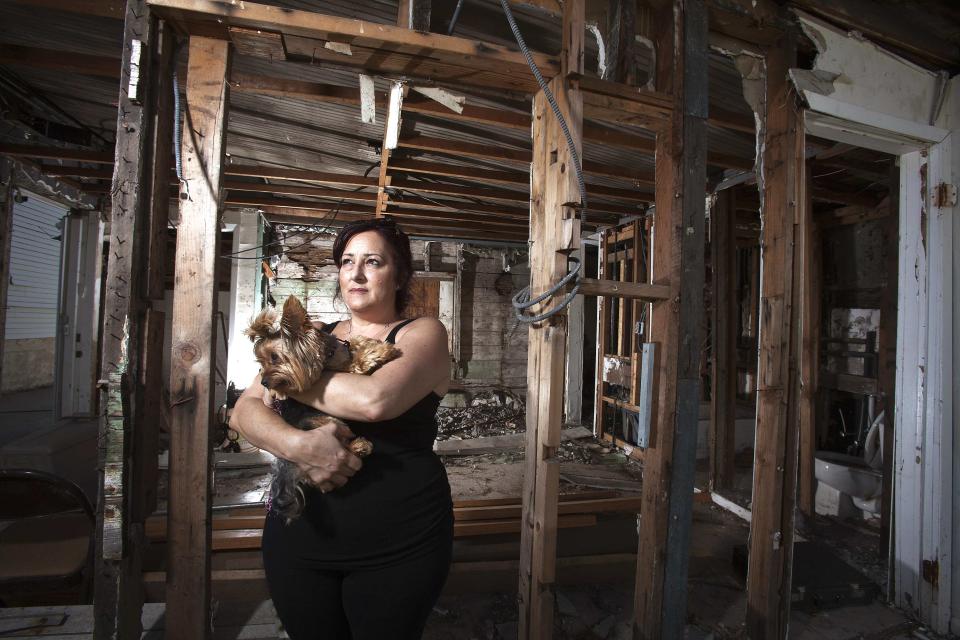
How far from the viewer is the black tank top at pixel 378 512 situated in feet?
4.12

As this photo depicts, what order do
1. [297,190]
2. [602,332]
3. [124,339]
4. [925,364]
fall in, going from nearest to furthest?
1. [124,339]
2. [925,364]
3. [297,190]
4. [602,332]

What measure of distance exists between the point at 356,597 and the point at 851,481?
4.79m

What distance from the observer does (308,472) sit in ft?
3.99

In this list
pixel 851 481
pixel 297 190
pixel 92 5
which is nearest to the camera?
pixel 92 5

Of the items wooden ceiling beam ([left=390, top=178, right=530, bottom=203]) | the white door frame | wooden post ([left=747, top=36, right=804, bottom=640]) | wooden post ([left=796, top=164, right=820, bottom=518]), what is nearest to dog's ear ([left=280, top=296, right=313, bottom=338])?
wooden post ([left=747, top=36, right=804, bottom=640])

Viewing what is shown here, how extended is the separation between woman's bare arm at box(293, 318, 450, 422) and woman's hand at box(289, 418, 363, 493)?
68 millimetres

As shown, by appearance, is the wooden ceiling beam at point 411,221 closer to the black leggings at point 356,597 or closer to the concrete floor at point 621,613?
the concrete floor at point 621,613

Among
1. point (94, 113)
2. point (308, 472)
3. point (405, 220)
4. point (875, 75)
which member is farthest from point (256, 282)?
point (875, 75)

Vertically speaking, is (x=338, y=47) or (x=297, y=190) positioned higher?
(x=297, y=190)

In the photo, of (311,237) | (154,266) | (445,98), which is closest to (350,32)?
(445,98)

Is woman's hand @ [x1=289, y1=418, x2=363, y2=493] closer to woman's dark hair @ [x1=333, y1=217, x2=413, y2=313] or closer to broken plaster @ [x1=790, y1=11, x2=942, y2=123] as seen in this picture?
woman's dark hair @ [x1=333, y1=217, x2=413, y2=313]

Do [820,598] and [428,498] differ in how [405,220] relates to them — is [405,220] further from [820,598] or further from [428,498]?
[820,598]

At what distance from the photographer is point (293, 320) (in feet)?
4.17

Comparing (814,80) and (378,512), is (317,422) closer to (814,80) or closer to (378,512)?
(378,512)
